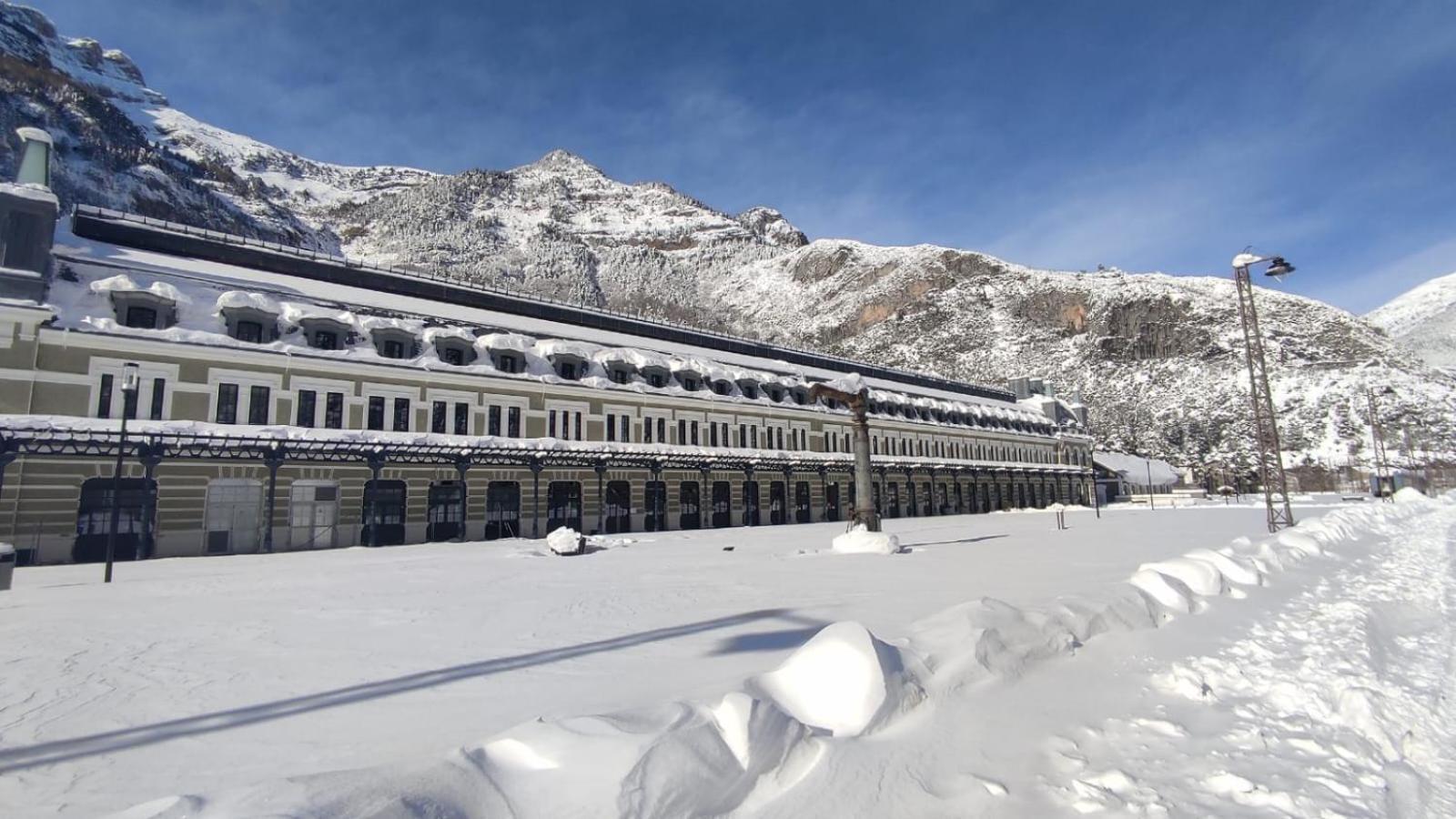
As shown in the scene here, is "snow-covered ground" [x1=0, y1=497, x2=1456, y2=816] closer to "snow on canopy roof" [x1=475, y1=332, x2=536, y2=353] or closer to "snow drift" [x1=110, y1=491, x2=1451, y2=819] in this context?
"snow drift" [x1=110, y1=491, x2=1451, y2=819]

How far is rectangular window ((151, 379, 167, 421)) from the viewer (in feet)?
84.3

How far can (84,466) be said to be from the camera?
79.1ft

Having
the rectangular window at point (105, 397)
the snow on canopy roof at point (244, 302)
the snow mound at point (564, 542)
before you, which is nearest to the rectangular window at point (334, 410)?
the snow on canopy roof at point (244, 302)

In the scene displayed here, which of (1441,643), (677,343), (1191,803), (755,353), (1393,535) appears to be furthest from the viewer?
(755,353)

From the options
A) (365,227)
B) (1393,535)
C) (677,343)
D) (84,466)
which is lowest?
(1393,535)

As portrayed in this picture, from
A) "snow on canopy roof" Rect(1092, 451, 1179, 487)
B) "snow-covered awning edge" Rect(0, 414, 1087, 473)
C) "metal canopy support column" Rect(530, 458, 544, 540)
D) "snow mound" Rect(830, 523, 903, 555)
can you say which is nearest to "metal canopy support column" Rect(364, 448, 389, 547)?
"snow-covered awning edge" Rect(0, 414, 1087, 473)

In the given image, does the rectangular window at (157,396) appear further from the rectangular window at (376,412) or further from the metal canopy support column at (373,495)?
A: the metal canopy support column at (373,495)

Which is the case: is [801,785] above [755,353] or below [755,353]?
below

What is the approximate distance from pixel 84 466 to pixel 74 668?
903 inches

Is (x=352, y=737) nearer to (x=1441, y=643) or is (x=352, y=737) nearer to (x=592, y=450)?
(x=1441, y=643)

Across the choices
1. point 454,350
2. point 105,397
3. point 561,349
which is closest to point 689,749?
point 105,397

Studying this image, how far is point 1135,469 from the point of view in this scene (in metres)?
89.4

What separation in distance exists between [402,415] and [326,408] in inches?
124

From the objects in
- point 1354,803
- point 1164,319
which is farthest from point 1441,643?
point 1164,319
